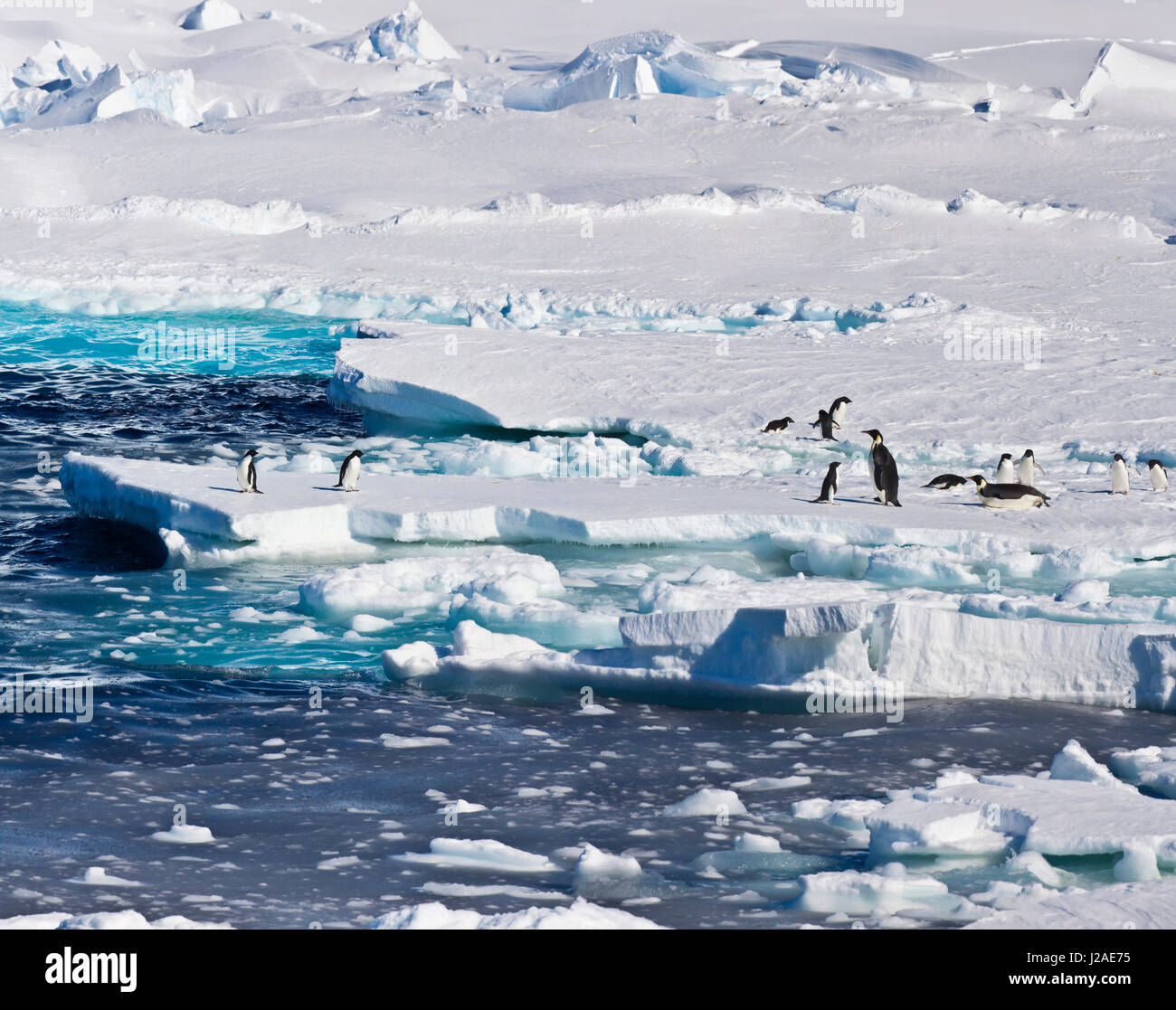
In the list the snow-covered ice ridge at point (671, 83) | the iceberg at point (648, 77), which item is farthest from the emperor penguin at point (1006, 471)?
the iceberg at point (648, 77)

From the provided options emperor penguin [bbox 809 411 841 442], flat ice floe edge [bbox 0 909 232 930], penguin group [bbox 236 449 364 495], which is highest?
emperor penguin [bbox 809 411 841 442]

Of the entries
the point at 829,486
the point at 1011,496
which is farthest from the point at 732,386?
the point at 1011,496

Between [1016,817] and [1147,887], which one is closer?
[1147,887]

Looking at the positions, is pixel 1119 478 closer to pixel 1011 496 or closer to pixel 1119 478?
pixel 1119 478

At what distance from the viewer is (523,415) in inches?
491

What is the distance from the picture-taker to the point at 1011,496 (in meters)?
9.23

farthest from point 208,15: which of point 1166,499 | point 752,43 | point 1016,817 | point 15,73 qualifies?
point 1016,817

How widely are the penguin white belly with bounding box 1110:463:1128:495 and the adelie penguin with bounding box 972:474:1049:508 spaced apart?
87cm

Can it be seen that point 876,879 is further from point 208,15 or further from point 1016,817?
point 208,15

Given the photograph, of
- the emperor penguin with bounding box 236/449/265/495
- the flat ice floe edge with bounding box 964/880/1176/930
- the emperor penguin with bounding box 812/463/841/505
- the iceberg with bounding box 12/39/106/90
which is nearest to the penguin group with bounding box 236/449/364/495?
the emperor penguin with bounding box 236/449/265/495

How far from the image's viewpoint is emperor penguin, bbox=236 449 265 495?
9.27m

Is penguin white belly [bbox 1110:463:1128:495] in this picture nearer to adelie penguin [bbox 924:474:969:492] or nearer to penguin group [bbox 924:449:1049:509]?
penguin group [bbox 924:449:1049:509]

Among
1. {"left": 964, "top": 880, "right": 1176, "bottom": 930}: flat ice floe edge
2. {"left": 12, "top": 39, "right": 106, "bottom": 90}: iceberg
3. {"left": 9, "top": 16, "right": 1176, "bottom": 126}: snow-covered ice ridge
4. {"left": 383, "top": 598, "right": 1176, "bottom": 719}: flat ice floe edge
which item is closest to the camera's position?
{"left": 964, "top": 880, "right": 1176, "bottom": 930}: flat ice floe edge
